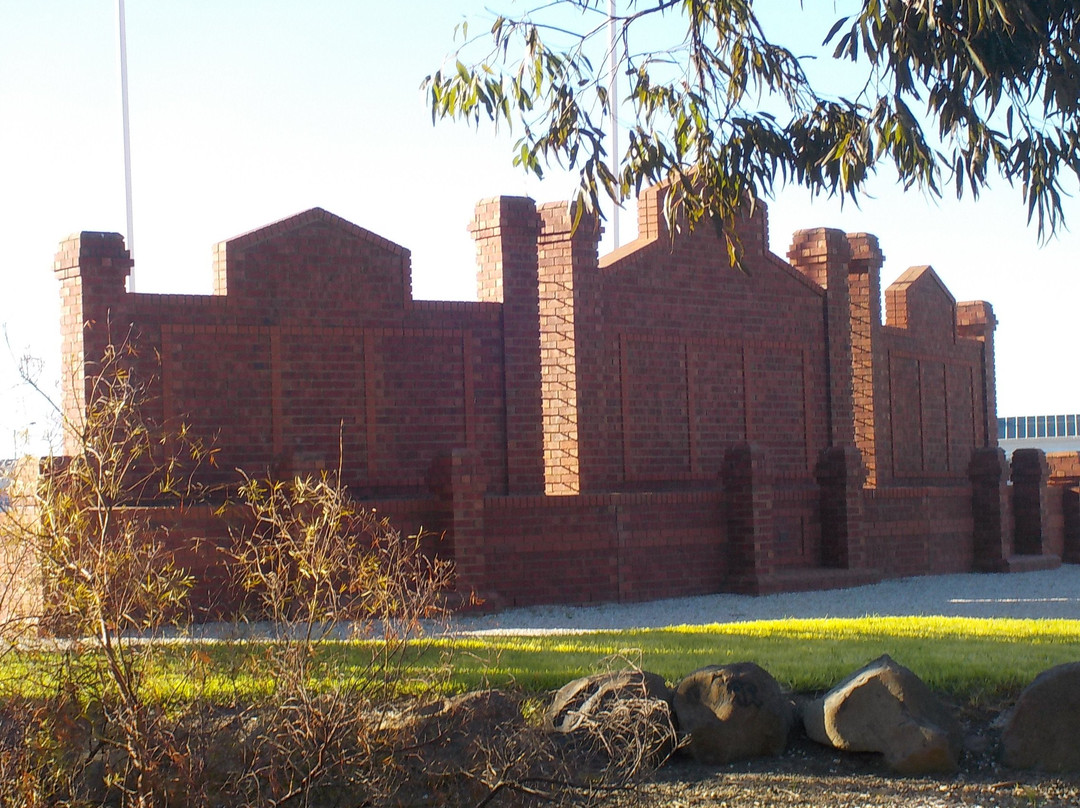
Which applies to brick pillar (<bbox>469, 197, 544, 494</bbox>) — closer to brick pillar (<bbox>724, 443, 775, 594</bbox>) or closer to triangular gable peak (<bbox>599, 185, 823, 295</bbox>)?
triangular gable peak (<bbox>599, 185, 823, 295</bbox>)

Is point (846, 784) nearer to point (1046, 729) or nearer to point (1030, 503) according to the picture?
point (1046, 729)

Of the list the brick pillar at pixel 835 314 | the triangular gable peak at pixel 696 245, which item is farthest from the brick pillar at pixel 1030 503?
the triangular gable peak at pixel 696 245

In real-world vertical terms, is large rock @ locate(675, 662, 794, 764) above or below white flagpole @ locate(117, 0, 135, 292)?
below

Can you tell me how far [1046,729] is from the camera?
276 inches

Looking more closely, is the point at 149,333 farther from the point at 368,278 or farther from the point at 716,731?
the point at 716,731

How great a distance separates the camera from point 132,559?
19.5 feet

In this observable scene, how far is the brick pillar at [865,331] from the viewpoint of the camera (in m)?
19.4

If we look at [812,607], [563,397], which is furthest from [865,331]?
[812,607]

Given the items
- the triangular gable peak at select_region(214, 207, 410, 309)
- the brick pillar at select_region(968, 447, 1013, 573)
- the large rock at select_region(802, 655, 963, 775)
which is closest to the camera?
the large rock at select_region(802, 655, 963, 775)

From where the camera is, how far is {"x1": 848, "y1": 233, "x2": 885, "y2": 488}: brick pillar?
63.5 ft

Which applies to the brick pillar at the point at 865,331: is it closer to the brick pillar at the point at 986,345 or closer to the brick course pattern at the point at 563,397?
the brick course pattern at the point at 563,397

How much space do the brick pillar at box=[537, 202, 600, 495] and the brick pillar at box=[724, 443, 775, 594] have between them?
200 cm

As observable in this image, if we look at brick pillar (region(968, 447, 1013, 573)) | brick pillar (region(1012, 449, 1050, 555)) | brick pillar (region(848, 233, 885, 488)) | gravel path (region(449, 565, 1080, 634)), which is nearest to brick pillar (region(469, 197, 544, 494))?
gravel path (region(449, 565, 1080, 634))

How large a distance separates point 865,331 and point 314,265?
921 centimetres
